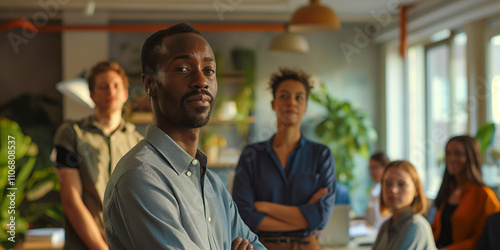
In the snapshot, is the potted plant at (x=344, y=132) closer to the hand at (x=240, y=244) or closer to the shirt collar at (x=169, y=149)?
the hand at (x=240, y=244)

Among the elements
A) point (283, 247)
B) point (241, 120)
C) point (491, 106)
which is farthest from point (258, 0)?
point (283, 247)

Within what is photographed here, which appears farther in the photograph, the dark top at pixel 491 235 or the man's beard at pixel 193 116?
the dark top at pixel 491 235

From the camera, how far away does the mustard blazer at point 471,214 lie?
120 inches

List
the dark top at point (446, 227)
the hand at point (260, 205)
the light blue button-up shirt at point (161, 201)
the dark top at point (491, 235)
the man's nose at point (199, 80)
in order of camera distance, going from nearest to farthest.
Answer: the light blue button-up shirt at point (161, 201)
the man's nose at point (199, 80)
the hand at point (260, 205)
the dark top at point (491, 235)
the dark top at point (446, 227)

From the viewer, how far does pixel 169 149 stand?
3.10ft

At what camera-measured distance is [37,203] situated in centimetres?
612

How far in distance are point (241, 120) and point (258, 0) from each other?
57.4 inches

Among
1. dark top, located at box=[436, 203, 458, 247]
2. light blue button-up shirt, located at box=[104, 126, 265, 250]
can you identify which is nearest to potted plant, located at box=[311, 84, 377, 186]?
dark top, located at box=[436, 203, 458, 247]

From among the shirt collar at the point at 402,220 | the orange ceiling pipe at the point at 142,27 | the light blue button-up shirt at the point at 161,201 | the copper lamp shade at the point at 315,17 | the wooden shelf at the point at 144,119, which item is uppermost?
the orange ceiling pipe at the point at 142,27

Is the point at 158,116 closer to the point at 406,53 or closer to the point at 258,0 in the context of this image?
the point at 258,0

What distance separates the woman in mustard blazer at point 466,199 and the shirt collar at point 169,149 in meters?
2.58

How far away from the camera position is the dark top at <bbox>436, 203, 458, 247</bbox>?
10.6 feet

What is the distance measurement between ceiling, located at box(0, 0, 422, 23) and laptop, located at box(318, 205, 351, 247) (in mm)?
3470

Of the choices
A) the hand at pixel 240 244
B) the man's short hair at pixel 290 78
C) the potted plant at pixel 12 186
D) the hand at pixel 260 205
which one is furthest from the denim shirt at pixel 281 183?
the potted plant at pixel 12 186
